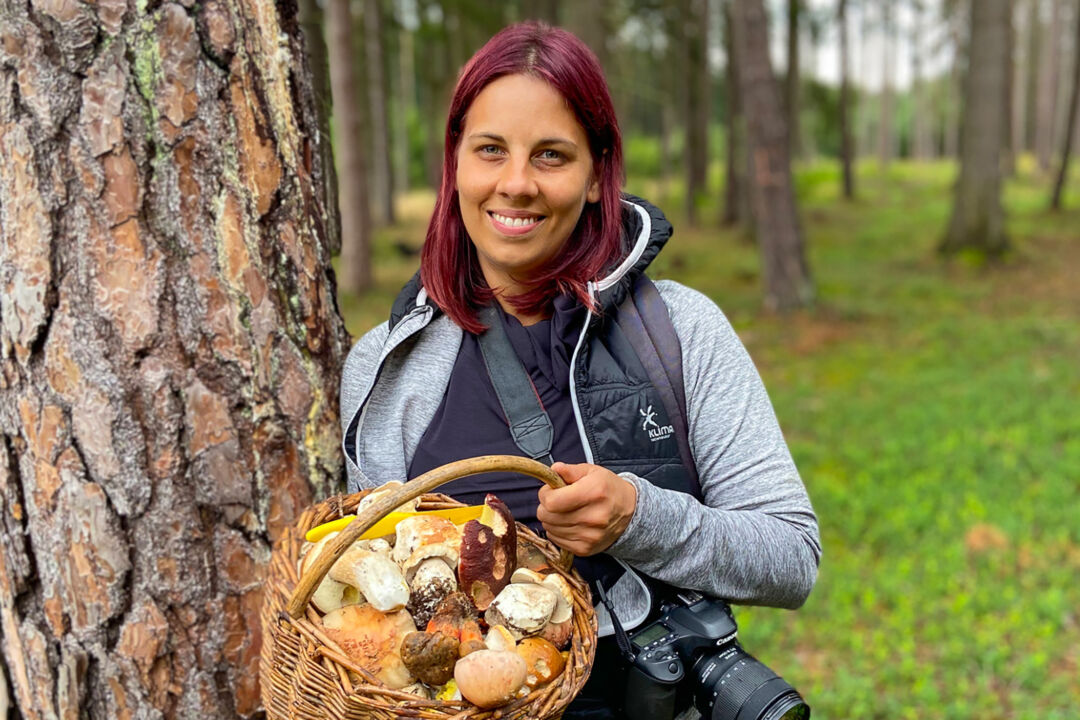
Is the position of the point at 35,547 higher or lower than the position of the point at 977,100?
lower

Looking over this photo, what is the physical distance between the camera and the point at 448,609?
4.79 ft

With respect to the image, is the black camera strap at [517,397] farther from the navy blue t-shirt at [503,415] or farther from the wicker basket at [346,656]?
the wicker basket at [346,656]

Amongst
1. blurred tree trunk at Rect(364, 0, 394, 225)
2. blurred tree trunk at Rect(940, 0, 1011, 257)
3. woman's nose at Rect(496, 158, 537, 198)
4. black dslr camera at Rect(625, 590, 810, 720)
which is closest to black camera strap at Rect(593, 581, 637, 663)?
black dslr camera at Rect(625, 590, 810, 720)

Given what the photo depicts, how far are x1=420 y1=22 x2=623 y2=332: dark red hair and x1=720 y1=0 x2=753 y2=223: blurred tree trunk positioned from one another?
1543cm

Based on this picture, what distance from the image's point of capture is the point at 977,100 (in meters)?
12.9

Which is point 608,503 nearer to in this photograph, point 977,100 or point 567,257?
point 567,257

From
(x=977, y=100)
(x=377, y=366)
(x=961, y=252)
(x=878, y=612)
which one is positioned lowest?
(x=878, y=612)

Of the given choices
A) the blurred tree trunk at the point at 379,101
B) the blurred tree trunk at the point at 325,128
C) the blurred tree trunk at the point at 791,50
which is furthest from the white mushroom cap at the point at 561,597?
the blurred tree trunk at the point at 791,50

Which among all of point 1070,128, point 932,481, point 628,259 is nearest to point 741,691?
point 628,259

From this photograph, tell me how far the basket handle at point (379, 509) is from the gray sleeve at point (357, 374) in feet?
1.93

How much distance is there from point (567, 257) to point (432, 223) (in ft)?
1.20

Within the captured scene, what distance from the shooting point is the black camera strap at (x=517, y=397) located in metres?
1.80

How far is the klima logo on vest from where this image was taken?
5.74ft

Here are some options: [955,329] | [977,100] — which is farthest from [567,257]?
[977,100]
